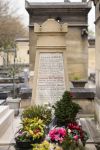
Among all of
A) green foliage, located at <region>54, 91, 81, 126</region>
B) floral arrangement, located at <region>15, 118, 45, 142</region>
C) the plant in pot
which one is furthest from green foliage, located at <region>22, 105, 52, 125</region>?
the plant in pot

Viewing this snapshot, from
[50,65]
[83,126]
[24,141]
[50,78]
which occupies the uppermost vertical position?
[50,65]

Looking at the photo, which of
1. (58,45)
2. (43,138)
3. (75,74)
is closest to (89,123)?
(58,45)

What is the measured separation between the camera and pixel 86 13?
850 inches

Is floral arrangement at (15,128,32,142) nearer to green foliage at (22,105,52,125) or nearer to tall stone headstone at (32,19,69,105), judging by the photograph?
green foliage at (22,105,52,125)

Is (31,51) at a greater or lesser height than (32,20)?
lesser

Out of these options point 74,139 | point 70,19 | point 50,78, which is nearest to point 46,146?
point 74,139

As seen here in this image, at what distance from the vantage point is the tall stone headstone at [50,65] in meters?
11.2

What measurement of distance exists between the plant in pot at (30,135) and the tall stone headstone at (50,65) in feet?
8.80

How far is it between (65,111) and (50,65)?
217 cm

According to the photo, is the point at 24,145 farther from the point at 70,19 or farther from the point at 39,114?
the point at 70,19

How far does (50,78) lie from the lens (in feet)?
36.7

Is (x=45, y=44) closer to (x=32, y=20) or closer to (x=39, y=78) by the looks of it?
(x=39, y=78)

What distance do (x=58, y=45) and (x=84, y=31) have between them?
10.3m

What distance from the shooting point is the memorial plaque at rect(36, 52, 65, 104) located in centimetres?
1116
